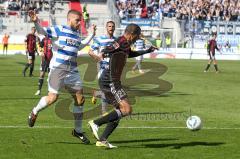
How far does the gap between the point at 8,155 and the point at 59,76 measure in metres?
2.32

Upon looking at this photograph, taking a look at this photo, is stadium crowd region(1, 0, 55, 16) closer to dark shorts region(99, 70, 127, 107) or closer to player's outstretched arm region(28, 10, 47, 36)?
player's outstretched arm region(28, 10, 47, 36)

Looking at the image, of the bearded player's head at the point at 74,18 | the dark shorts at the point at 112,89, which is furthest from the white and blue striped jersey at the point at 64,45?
the dark shorts at the point at 112,89

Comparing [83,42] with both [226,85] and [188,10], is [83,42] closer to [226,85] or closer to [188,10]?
[226,85]

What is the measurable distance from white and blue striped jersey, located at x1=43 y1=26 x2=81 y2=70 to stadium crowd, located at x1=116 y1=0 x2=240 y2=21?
2089 inches

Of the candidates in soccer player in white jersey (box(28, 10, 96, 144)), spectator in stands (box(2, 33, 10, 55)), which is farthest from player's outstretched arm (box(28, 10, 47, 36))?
spectator in stands (box(2, 33, 10, 55))

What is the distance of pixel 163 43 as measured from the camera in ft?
195

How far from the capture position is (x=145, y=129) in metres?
14.3

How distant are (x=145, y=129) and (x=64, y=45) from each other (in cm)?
324

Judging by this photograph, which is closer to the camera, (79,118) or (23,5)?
(79,118)

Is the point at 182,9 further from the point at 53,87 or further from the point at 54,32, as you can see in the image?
the point at 53,87

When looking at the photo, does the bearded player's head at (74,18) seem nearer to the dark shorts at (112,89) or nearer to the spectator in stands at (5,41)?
the dark shorts at (112,89)

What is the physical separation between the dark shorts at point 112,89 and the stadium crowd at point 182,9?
53.3 m

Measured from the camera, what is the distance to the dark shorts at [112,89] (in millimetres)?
11547

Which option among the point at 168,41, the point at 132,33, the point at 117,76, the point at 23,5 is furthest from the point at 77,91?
the point at 23,5
